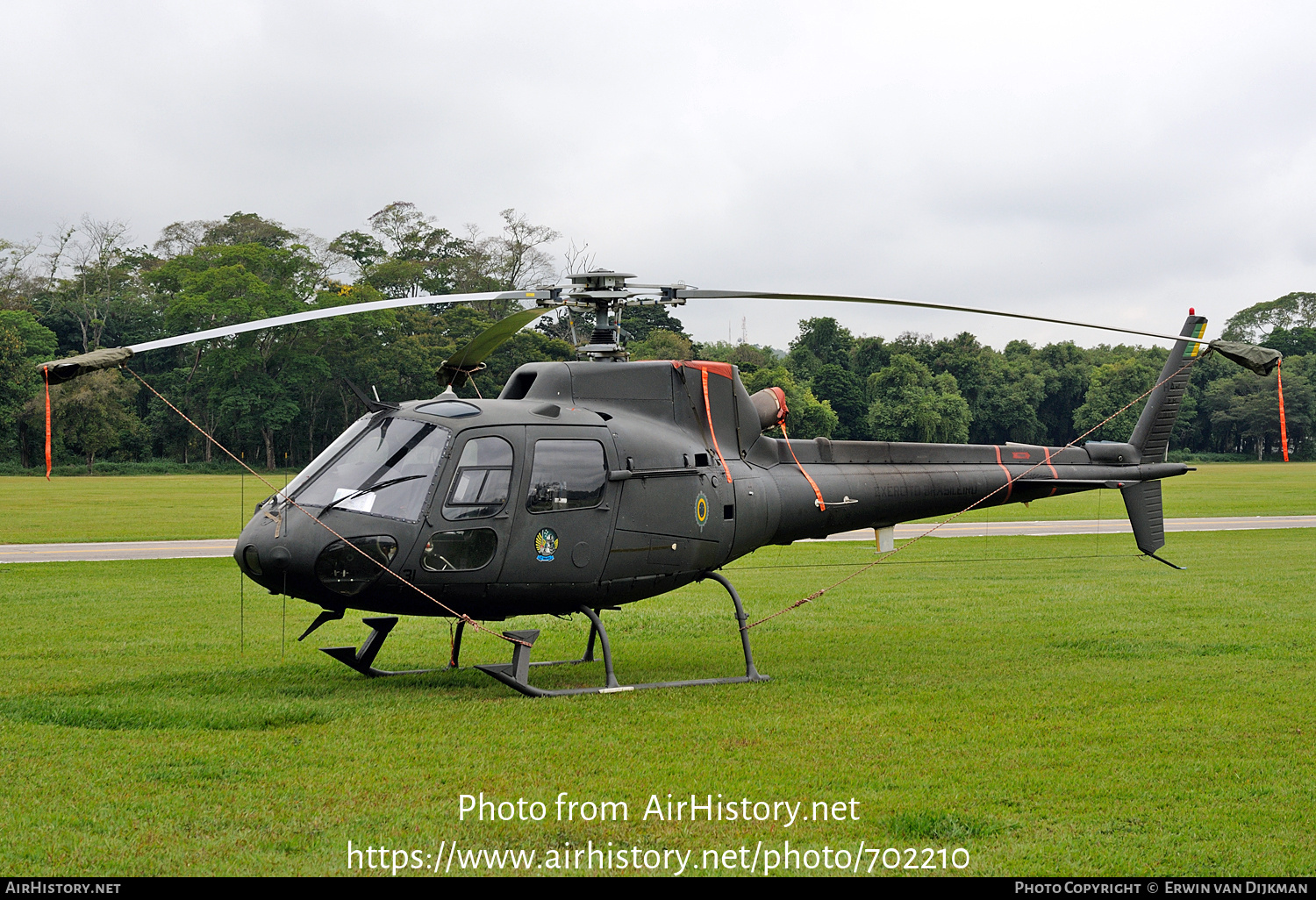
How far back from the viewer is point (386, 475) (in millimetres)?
9562

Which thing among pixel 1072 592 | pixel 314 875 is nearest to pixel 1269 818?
pixel 314 875

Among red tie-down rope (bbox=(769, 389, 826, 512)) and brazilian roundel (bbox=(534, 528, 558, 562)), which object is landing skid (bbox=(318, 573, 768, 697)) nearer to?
brazilian roundel (bbox=(534, 528, 558, 562))

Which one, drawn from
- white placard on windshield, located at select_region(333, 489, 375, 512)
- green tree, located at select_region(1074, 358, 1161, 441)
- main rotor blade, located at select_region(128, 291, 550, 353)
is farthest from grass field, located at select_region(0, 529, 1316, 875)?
green tree, located at select_region(1074, 358, 1161, 441)

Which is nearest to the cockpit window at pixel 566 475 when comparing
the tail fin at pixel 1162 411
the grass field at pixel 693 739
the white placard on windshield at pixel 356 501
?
the white placard on windshield at pixel 356 501

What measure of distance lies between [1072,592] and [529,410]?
12.1m

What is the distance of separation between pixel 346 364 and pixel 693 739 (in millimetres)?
66860

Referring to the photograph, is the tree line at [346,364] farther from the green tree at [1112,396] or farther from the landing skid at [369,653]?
the landing skid at [369,653]

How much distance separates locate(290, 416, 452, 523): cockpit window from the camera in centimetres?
945

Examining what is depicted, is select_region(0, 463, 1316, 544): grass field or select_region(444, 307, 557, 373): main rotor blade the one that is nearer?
select_region(444, 307, 557, 373): main rotor blade

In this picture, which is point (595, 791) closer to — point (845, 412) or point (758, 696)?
point (758, 696)

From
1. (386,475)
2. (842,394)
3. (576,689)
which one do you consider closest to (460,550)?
(386,475)

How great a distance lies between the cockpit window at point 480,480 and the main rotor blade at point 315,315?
4.31 feet

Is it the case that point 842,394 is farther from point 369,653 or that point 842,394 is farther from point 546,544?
point 546,544

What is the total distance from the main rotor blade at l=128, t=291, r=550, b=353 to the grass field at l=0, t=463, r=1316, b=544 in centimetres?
1687
